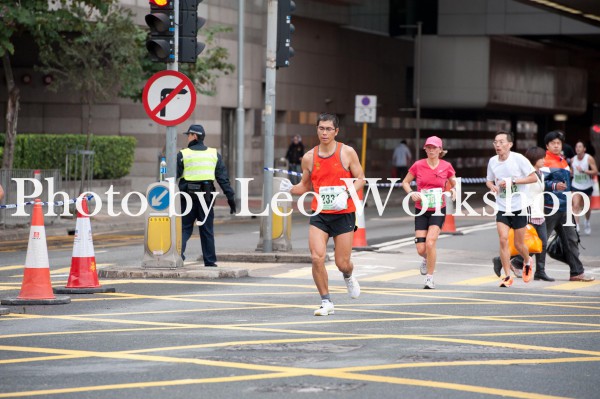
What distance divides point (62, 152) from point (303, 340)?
23.6m

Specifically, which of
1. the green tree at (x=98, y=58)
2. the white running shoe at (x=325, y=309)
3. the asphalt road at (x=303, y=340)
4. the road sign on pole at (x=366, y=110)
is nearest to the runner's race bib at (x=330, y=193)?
the white running shoe at (x=325, y=309)

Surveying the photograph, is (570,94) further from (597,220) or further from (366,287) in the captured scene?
(366,287)

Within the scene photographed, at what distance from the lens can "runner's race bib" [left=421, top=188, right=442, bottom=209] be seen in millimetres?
15688

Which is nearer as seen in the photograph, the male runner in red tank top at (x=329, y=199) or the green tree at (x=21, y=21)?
the male runner in red tank top at (x=329, y=199)

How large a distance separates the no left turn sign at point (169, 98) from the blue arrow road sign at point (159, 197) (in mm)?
778

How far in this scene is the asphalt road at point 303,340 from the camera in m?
8.91

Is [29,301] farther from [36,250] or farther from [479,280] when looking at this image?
[479,280]

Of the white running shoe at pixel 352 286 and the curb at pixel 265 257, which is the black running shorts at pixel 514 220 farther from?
the curb at pixel 265 257

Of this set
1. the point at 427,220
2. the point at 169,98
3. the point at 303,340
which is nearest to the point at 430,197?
the point at 427,220

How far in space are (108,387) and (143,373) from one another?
1.80ft

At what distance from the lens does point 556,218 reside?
56.1 ft

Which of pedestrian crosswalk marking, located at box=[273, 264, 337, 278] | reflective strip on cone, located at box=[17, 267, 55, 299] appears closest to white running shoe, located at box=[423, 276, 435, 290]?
pedestrian crosswalk marking, located at box=[273, 264, 337, 278]

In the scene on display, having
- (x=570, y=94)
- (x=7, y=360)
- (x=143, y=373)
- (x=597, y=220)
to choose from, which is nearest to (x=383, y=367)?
(x=143, y=373)

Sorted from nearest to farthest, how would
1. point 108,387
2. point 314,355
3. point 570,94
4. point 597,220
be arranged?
point 108,387, point 314,355, point 597,220, point 570,94
